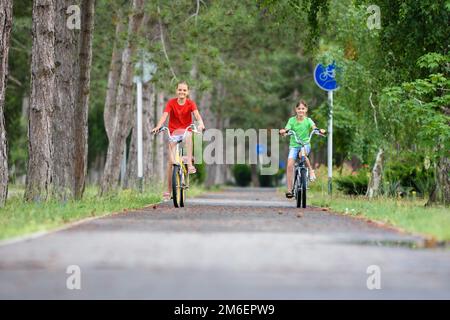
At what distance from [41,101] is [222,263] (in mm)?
12270

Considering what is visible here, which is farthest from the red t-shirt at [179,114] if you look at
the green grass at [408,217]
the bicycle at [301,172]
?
the green grass at [408,217]

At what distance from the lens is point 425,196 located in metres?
28.5

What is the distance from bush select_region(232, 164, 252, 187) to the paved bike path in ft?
234

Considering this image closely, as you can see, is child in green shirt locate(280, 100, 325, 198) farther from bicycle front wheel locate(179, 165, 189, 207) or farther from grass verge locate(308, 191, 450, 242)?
bicycle front wheel locate(179, 165, 189, 207)

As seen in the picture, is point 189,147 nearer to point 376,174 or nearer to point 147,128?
point 376,174

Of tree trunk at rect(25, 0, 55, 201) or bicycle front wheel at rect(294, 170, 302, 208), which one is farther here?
tree trunk at rect(25, 0, 55, 201)

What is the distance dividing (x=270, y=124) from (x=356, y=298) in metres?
64.8

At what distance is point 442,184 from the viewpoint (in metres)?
22.0

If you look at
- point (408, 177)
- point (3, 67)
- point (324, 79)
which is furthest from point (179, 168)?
point (408, 177)

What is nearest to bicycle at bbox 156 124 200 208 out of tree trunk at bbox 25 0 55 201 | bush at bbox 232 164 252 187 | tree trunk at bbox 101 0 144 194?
tree trunk at bbox 25 0 55 201

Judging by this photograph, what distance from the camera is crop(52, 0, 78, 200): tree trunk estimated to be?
77.0 feet

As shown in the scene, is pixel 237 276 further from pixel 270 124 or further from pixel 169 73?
pixel 270 124

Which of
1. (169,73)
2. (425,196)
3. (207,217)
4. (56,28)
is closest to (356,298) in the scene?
(207,217)

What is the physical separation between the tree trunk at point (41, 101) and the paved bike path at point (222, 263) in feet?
23.3
